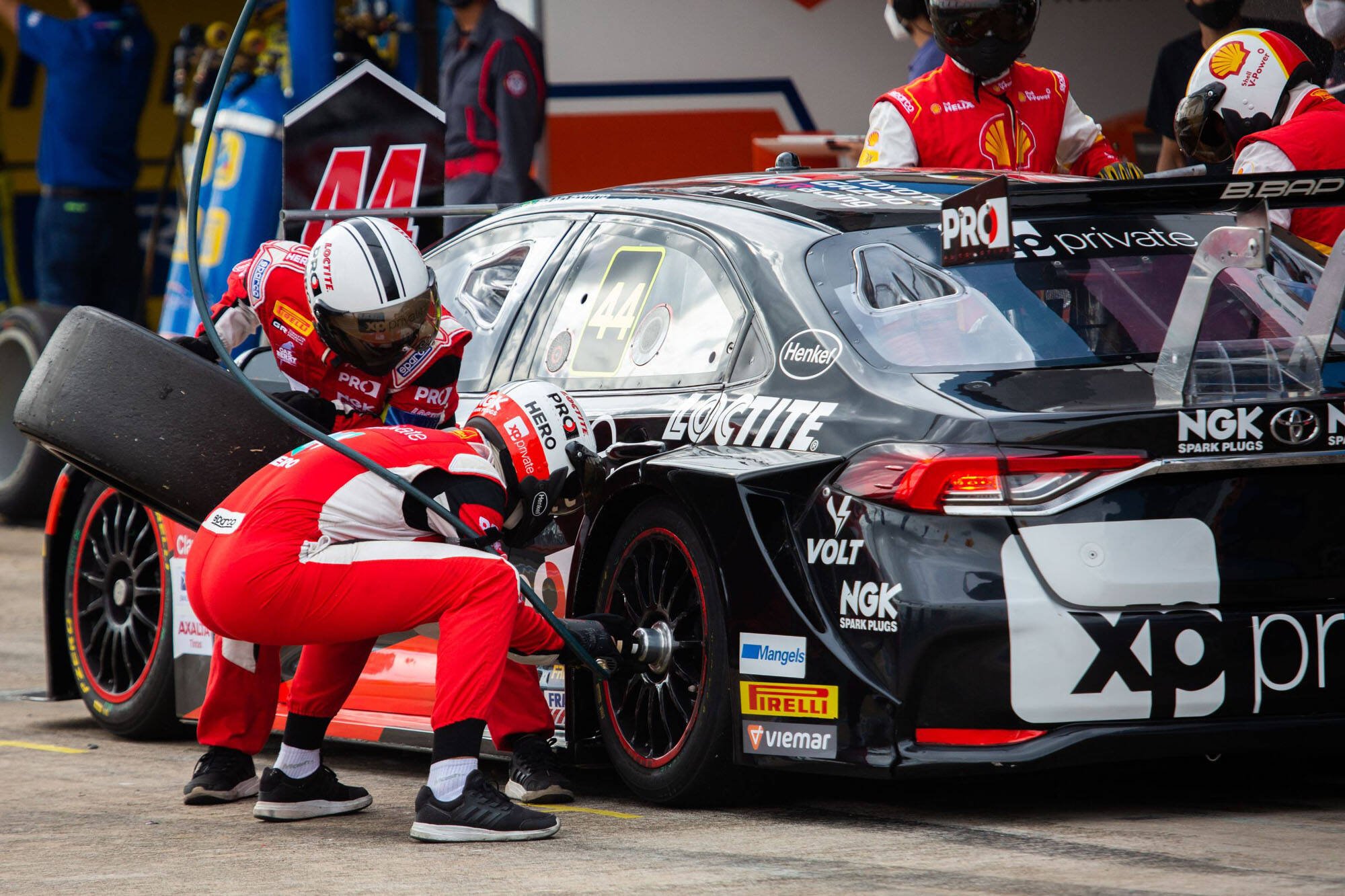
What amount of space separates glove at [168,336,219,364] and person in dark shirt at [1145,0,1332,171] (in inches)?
148

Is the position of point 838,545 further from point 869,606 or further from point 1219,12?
point 1219,12

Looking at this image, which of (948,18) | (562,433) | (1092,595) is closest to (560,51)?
(948,18)

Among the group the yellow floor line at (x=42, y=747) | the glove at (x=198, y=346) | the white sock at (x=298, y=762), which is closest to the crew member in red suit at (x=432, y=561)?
the white sock at (x=298, y=762)

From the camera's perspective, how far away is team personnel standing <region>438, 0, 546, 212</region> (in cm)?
1033

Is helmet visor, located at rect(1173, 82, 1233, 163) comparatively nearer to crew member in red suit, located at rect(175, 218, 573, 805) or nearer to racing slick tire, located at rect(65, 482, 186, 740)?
crew member in red suit, located at rect(175, 218, 573, 805)

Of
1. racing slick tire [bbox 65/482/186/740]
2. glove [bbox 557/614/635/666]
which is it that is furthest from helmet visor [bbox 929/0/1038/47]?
racing slick tire [bbox 65/482/186/740]

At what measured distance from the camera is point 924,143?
23.5 ft

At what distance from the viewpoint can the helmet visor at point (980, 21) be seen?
279 inches

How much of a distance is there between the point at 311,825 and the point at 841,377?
1.77 m

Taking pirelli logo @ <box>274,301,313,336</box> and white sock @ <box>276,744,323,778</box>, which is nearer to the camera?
white sock @ <box>276,744,323,778</box>

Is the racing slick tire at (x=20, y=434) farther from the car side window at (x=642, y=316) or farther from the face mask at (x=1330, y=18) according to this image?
the face mask at (x=1330, y=18)

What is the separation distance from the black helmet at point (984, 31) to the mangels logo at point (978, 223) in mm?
2443

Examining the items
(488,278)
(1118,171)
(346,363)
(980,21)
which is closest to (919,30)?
(980,21)

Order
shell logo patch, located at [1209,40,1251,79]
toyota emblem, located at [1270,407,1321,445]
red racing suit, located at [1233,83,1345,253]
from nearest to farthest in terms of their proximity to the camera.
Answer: toyota emblem, located at [1270,407,1321,445], red racing suit, located at [1233,83,1345,253], shell logo patch, located at [1209,40,1251,79]
